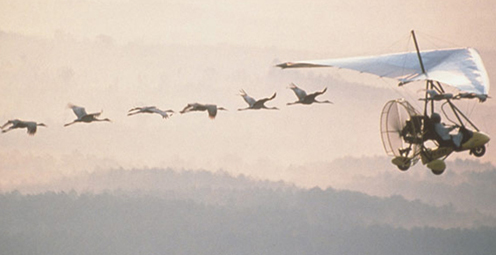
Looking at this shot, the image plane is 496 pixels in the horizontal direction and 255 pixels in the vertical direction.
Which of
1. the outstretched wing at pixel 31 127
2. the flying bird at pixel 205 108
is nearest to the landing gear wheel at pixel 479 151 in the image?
the flying bird at pixel 205 108

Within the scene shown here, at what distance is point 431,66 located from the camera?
151m

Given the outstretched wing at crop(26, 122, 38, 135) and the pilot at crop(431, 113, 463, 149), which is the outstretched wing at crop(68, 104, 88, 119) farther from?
the pilot at crop(431, 113, 463, 149)

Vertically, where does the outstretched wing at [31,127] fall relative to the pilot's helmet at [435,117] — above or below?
below

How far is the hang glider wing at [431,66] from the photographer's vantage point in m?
144

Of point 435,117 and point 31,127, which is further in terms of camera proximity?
point 31,127

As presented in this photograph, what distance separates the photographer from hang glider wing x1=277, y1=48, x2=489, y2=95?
144 m

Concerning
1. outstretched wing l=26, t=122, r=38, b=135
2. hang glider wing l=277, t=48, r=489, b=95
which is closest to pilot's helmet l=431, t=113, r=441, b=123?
hang glider wing l=277, t=48, r=489, b=95

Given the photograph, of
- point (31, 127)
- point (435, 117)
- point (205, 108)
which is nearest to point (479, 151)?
point (435, 117)

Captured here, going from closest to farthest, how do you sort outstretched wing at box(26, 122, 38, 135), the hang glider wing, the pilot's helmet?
1. the hang glider wing
2. the pilot's helmet
3. outstretched wing at box(26, 122, 38, 135)

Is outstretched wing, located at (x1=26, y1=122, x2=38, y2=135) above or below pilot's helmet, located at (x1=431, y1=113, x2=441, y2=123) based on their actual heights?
below

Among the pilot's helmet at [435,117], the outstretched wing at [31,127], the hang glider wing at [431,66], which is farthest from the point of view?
the outstretched wing at [31,127]

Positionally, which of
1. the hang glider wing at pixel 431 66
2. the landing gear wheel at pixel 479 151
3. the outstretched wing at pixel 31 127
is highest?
the hang glider wing at pixel 431 66

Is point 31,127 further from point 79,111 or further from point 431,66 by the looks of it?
point 431,66

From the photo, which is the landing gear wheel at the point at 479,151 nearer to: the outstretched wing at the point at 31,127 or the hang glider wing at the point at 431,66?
the hang glider wing at the point at 431,66
